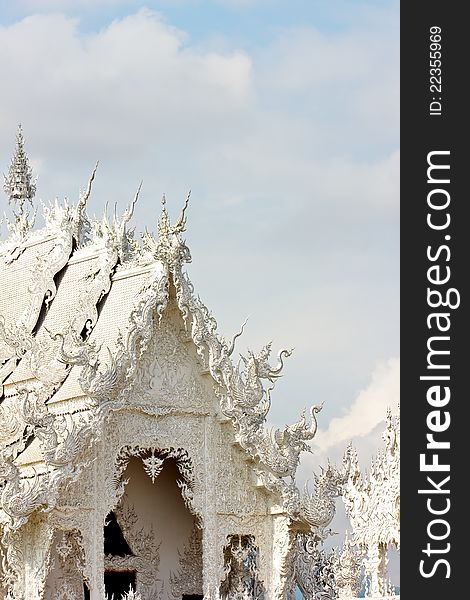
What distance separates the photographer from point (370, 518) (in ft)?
86.2

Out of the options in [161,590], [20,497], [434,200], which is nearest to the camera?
[434,200]

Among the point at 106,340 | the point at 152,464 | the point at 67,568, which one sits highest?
the point at 106,340

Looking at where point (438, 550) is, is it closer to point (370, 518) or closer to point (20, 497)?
point (20, 497)

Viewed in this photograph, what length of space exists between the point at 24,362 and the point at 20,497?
112 inches

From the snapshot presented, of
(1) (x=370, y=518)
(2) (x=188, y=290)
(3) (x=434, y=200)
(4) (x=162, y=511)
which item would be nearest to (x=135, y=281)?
(2) (x=188, y=290)

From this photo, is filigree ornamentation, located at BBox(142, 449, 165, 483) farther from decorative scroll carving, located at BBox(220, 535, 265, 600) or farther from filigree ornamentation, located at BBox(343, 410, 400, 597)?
filigree ornamentation, located at BBox(343, 410, 400, 597)

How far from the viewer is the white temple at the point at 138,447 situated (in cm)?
1961

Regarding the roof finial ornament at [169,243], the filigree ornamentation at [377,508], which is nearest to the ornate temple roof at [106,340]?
the roof finial ornament at [169,243]

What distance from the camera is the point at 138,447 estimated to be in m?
20.5

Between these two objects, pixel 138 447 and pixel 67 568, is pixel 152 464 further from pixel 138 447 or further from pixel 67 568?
pixel 67 568

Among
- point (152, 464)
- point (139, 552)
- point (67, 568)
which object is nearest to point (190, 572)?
point (139, 552)

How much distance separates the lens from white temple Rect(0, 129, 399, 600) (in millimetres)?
19609

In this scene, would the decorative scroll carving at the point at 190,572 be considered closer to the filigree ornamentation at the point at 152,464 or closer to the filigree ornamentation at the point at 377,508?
the filigree ornamentation at the point at 152,464

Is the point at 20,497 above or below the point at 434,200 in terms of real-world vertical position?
below
